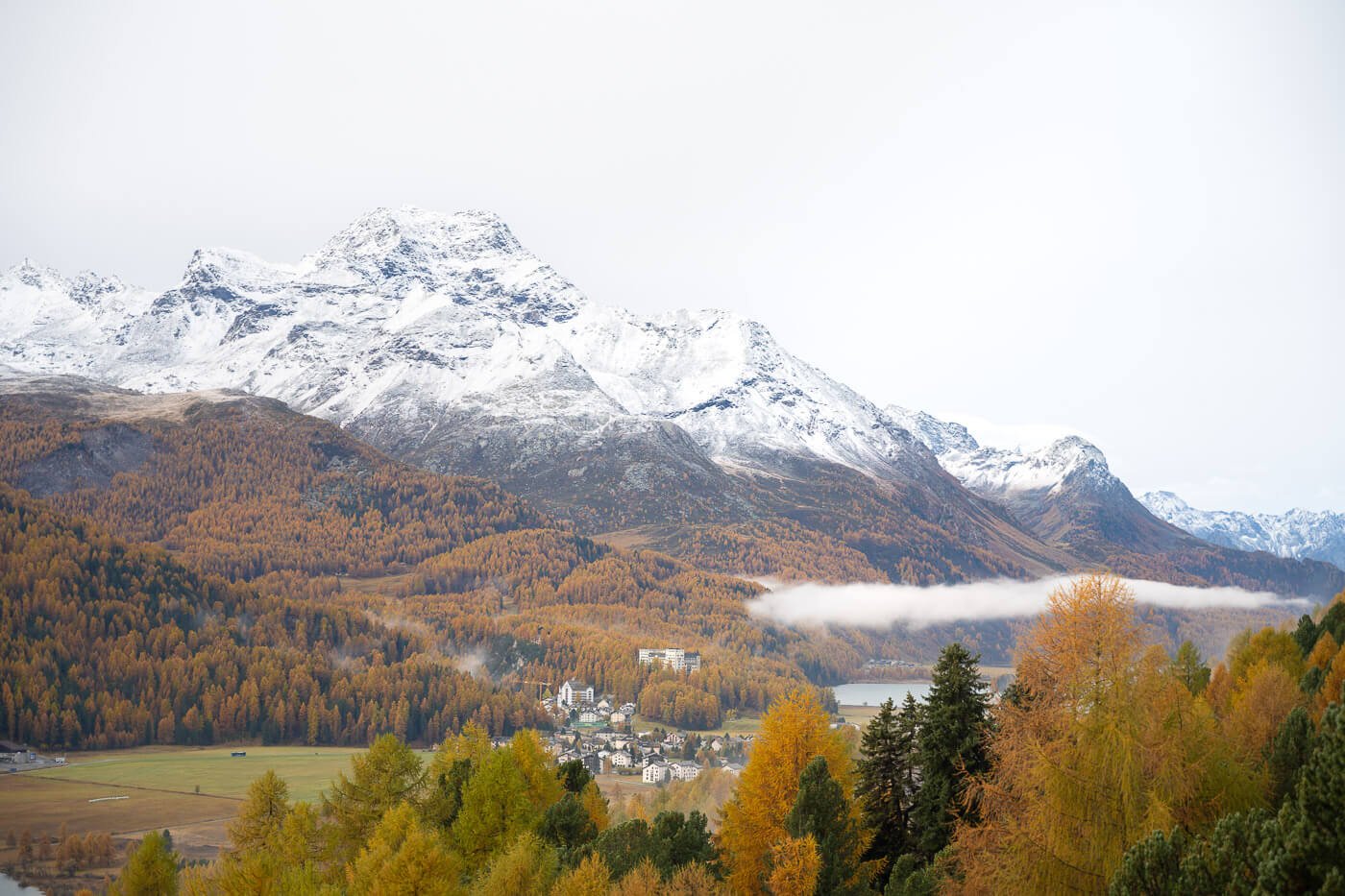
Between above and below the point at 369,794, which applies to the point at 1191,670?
above

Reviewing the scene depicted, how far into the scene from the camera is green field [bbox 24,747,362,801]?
5172 inches

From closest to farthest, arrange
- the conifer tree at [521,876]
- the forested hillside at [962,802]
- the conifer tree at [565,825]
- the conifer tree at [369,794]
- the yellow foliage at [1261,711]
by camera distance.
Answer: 1. the forested hillside at [962,802]
2. the yellow foliage at [1261,711]
3. the conifer tree at [521,876]
4. the conifer tree at [565,825]
5. the conifer tree at [369,794]

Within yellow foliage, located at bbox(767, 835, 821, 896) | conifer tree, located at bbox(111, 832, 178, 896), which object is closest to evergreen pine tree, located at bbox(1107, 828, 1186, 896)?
yellow foliage, located at bbox(767, 835, 821, 896)

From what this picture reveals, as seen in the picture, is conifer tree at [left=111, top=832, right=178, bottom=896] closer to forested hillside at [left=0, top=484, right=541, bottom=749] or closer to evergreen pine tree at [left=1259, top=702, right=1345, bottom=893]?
evergreen pine tree at [left=1259, top=702, right=1345, bottom=893]

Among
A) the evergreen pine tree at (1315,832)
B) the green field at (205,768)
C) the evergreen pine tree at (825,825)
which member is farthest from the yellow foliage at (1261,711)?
the green field at (205,768)

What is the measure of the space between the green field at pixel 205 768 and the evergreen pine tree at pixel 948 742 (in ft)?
339

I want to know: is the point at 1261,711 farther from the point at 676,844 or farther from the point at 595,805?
the point at 595,805

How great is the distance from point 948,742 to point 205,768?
138182 millimetres

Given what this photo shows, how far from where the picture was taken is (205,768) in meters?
143

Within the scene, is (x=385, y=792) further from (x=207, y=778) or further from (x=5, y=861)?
(x=207, y=778)

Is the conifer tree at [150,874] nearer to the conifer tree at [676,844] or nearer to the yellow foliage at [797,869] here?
the conifer tree at [676,844]

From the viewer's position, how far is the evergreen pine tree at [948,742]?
38.7 m

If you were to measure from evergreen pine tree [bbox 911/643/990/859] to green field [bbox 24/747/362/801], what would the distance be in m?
103

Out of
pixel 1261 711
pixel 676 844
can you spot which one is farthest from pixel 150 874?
pixel 1261 711
